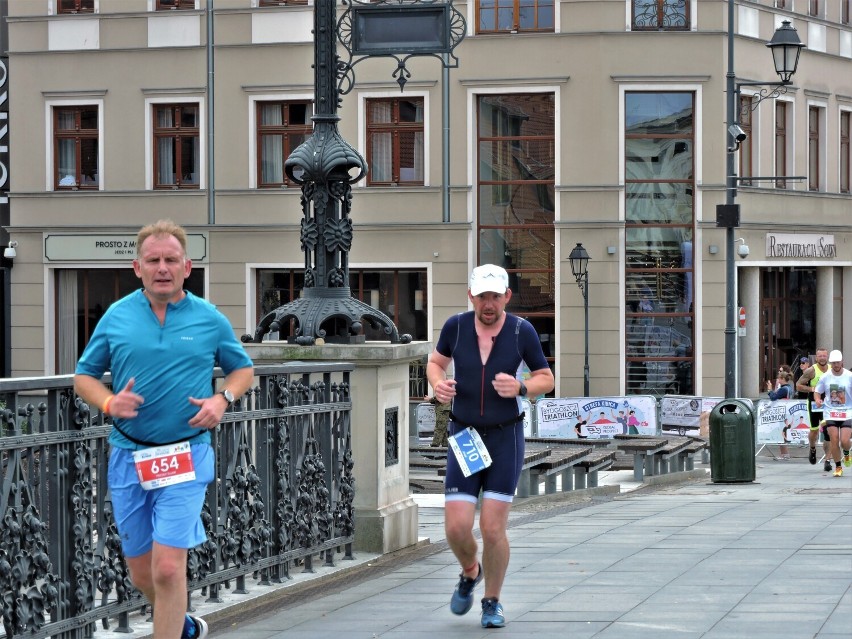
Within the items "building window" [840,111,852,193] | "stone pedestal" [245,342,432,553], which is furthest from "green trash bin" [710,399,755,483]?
"building window" [840,111,852,193]

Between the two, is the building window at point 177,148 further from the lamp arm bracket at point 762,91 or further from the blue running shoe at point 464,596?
the blue running shoe at point 464,596

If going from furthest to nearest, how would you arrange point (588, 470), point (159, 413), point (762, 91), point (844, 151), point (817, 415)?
point (844, 151) < point (762, 91) < point (817, 415) < point (588, 470) < point (159, 413)

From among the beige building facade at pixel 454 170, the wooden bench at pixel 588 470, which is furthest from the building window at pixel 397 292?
the wooden bench at pixel 588 470

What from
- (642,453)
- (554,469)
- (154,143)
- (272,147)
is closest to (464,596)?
(554,469)

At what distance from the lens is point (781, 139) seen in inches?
1459

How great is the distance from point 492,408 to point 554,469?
990cm

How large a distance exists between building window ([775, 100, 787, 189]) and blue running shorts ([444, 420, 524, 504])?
98.5ft

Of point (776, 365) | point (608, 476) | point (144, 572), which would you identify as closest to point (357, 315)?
point (144, 572)

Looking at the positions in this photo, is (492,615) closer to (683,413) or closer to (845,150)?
(683,413)

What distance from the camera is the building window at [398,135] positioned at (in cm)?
3484

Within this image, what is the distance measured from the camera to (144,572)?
625 cm

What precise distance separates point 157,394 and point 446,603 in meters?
2.85

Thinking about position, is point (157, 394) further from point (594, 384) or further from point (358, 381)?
point (594, 384)

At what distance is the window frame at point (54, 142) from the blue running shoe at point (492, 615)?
29731mm
